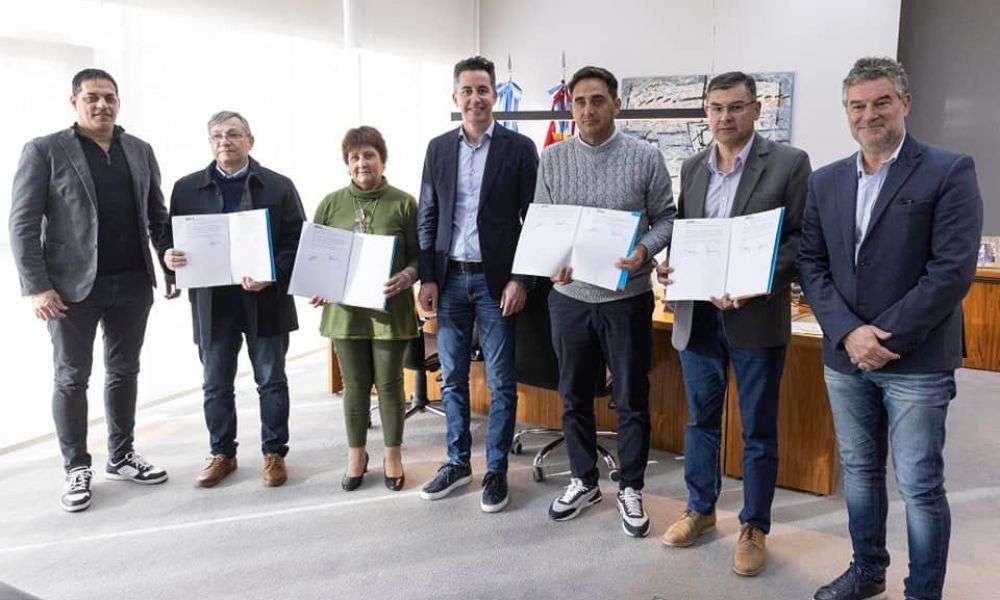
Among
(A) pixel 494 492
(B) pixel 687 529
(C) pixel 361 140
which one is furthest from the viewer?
(A) pixel 494 492

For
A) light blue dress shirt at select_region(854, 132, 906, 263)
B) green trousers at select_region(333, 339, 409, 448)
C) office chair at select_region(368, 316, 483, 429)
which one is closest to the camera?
light blue dress shirt at select_region(854, 132, 906, 263)

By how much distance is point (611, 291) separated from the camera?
2.62m

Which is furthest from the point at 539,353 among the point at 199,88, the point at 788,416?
the point at 199,88

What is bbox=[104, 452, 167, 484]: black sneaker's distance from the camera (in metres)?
3.28

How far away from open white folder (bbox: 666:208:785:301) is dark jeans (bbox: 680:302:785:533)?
0.14 metres

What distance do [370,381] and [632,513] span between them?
3.74ft

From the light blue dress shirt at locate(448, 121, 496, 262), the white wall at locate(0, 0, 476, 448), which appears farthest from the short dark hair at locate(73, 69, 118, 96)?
the light blue dress shirt at locate(448, 121, 496, 262)

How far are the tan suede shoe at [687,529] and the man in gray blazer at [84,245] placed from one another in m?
2.20

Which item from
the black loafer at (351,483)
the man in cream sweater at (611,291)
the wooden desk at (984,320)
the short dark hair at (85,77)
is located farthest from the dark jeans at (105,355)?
the wooden desk at (984,320)

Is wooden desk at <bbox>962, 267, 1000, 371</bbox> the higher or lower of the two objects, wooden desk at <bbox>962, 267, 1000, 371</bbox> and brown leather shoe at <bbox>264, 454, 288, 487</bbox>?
the higher

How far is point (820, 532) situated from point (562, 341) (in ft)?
3.74

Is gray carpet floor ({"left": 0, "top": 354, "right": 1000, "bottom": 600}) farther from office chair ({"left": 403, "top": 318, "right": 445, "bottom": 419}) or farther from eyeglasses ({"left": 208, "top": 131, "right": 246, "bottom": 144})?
eyeglasses ({"left": 208, "top": 131, "right": 246, "bottom": 144})

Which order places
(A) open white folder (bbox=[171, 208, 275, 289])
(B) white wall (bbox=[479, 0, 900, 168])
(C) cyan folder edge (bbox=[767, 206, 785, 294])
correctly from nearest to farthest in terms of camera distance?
1. (C) cyan folder edge (bbox=[767, 206, 785, 294])
2. (A) open white folder (bbox=[171, 208, 275, 289])
3. (B) white wall (bbox=[479, 0, 900, 168])

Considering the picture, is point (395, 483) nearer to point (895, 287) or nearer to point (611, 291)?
point (611, 291)
